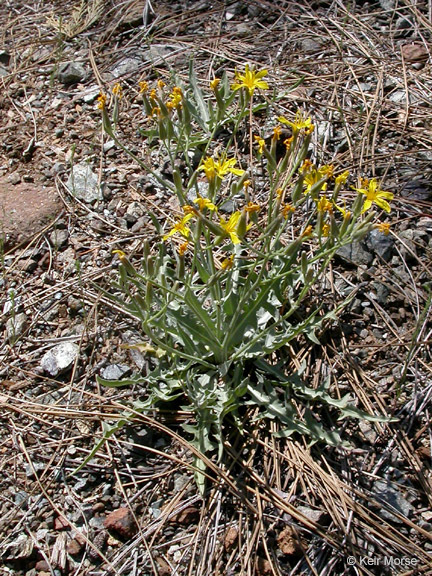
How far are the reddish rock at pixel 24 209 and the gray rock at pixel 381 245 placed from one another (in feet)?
5.47

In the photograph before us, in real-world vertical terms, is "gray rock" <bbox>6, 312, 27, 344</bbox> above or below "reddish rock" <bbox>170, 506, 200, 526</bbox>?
above

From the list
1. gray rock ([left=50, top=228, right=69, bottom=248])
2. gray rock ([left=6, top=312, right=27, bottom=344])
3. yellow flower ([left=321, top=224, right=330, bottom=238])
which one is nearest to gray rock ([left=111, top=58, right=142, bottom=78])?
gray rock ([left=50, top=228, right=69, bottom=248])

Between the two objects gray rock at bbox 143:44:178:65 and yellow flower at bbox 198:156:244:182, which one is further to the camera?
gray rock at bbox 143:44:178:65

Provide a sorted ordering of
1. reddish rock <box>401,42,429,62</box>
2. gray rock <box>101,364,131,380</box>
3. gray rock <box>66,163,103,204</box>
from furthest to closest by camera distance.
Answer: reddish rock <box>401,42,429,62</box> → gray rock <box>66,163,103,204</box> → gray rock <box>101,364,131,380</box>

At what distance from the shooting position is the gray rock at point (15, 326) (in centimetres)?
265

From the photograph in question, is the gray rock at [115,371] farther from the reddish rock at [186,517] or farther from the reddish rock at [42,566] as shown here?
the reddish rock at [42,566]

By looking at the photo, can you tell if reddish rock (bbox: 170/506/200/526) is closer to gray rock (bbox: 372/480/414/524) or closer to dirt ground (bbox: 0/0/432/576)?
dirt ground (bbox: 0/0/432/576)

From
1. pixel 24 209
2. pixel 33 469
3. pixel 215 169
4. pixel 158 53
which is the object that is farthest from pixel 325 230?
pixel 158 53

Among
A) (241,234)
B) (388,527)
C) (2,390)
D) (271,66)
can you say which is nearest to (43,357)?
(2,390)

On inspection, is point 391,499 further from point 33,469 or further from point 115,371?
point 33,469

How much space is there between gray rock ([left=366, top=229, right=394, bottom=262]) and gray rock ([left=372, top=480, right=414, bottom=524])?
112 cm

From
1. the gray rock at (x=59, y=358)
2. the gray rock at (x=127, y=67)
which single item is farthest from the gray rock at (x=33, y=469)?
the gray rock at (x=127, y=67)

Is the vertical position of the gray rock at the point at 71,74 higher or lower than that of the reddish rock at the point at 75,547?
higher

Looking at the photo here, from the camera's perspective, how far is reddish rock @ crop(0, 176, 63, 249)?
305cm
